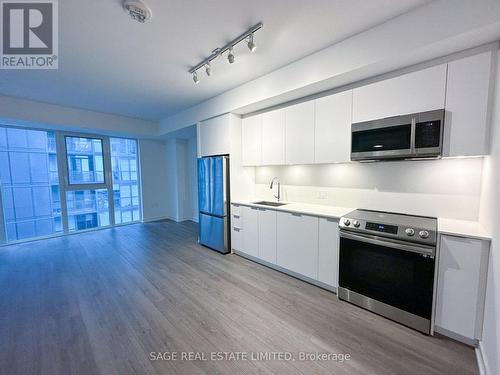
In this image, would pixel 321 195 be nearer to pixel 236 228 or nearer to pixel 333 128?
pixel 333 128

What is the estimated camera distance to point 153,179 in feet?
20.7

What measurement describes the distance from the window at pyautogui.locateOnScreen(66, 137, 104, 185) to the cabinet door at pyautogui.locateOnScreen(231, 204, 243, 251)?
415cm

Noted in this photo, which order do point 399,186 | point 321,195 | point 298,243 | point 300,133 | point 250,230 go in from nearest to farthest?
point 399,186
point 298,243
point 300,133
point 321,195
point 250,230

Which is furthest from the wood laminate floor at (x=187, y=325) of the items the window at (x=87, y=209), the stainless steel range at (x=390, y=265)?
the window at (x=87, y=209)

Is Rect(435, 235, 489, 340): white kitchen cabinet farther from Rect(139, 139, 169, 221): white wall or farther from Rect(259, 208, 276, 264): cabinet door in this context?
Rect(139, 139, 169, 221): white wall

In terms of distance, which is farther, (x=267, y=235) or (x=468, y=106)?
(x=267, y=235)

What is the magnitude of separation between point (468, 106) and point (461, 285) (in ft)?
4.81

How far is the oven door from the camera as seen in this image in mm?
1782

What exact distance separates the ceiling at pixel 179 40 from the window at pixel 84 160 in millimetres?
1658

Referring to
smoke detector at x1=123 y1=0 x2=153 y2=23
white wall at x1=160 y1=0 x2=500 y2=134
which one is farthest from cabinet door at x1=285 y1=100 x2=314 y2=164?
smoke detector at x1=123 y1=0 x2=153 y2=23

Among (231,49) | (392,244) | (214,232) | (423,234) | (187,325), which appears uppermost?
(231,49)

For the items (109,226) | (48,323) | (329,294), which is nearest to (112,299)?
(48,323)

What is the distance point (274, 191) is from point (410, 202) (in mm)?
1923

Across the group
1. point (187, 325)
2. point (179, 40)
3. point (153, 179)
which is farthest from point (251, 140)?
point (153, 179)
